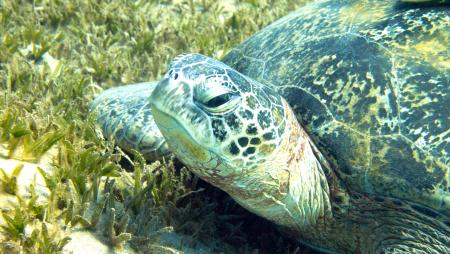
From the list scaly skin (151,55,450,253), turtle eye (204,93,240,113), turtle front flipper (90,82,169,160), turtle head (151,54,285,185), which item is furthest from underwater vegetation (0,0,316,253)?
turtle eye (204,93,240,113)

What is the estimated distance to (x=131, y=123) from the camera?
8.55 feet

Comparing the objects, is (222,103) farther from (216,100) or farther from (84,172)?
(84,172)

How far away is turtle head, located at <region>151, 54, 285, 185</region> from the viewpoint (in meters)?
1.80

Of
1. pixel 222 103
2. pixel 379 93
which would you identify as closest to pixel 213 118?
pixel 222 103

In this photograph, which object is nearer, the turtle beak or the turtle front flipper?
the turtle beak

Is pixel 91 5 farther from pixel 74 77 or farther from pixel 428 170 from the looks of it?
pixel 428 170

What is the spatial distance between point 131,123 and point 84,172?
447 mm

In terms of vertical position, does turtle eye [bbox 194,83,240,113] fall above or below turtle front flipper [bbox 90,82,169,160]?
above

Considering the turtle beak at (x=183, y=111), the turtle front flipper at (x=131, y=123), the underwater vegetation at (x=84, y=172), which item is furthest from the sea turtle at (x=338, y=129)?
the turtle front flipper at (x=131, y=123)

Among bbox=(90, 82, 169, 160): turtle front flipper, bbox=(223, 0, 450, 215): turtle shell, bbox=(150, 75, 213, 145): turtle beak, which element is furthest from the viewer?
bbox=(90, 82, 169, 160): turtle front flipper

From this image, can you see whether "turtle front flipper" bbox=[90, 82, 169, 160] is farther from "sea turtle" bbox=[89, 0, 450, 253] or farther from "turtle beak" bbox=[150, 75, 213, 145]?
"turtle beak" bbox=[150, 75, 213, 145]

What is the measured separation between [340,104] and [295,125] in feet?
0.82

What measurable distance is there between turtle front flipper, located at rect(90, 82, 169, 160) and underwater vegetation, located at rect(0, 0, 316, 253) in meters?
0.08

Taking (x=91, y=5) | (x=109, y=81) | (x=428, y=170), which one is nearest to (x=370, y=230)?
(x=428, y=170)
